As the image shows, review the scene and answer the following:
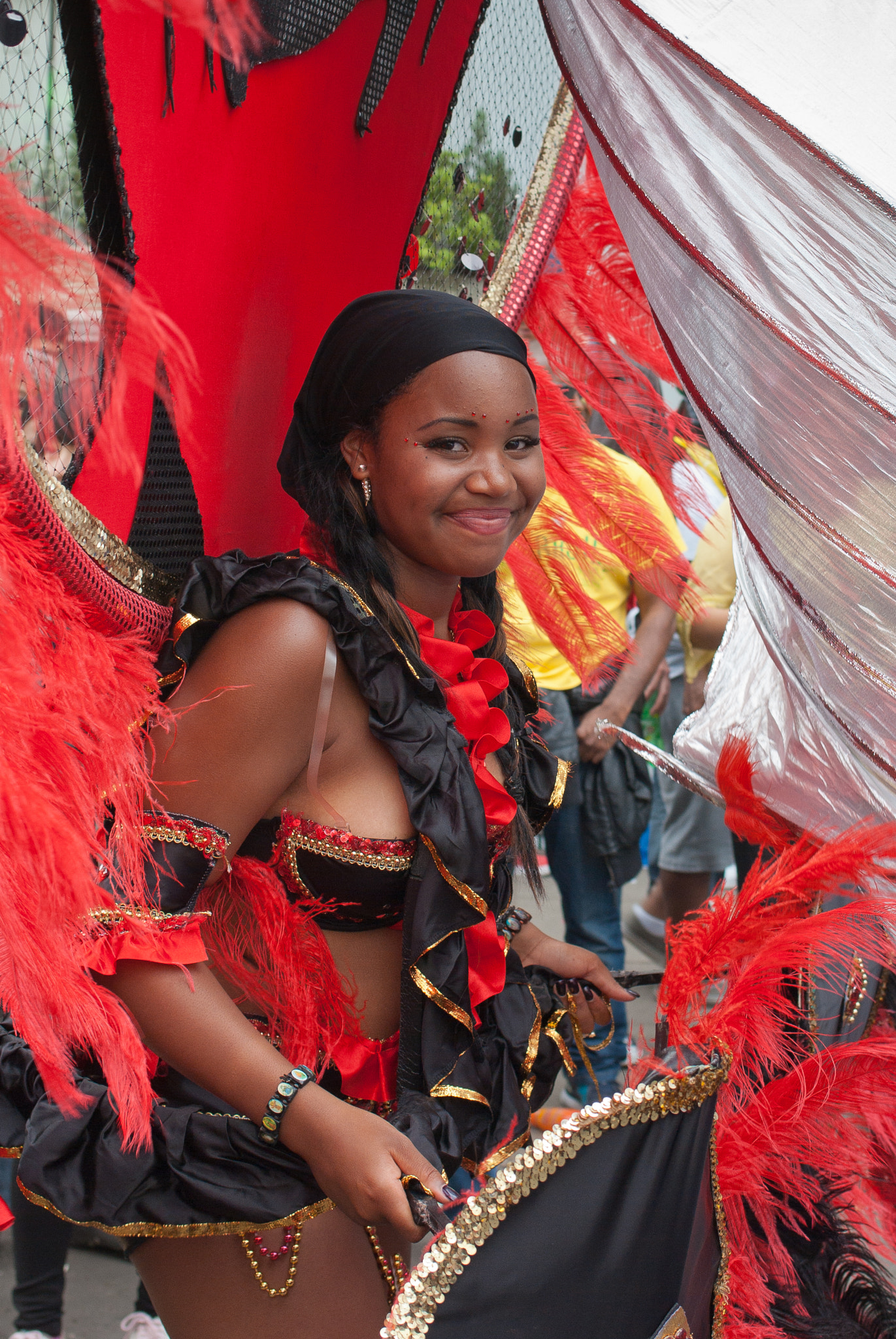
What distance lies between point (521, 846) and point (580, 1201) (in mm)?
602

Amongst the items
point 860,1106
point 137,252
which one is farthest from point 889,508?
point 137,252

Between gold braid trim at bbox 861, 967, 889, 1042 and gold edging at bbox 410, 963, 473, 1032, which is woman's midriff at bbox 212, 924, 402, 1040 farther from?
gold braid trim at bbox 861, 967, 889, 1042

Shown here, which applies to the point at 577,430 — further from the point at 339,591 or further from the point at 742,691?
the point at 339,591

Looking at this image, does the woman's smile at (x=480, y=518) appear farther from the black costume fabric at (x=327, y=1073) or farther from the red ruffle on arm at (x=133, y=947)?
the red ruffle on arm at (x=133, y=947)

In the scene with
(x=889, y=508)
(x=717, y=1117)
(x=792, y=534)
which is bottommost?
(x=717, y=1117)

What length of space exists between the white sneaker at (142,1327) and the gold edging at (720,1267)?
1.47 meters

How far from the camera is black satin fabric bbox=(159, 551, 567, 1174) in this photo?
1.48 metres

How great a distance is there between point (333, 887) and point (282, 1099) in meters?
0.28

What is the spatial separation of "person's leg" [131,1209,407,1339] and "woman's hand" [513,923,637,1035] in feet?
→ 1.84

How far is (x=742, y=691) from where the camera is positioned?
2.10 m

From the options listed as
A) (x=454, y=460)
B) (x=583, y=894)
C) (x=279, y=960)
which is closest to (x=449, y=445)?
(x=454, y=460)

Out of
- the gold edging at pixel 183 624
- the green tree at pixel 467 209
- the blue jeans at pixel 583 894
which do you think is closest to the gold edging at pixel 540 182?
the green tree at pixel 467 209

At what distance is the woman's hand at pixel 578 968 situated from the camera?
1960mm

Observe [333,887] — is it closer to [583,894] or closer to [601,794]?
[601,794]
